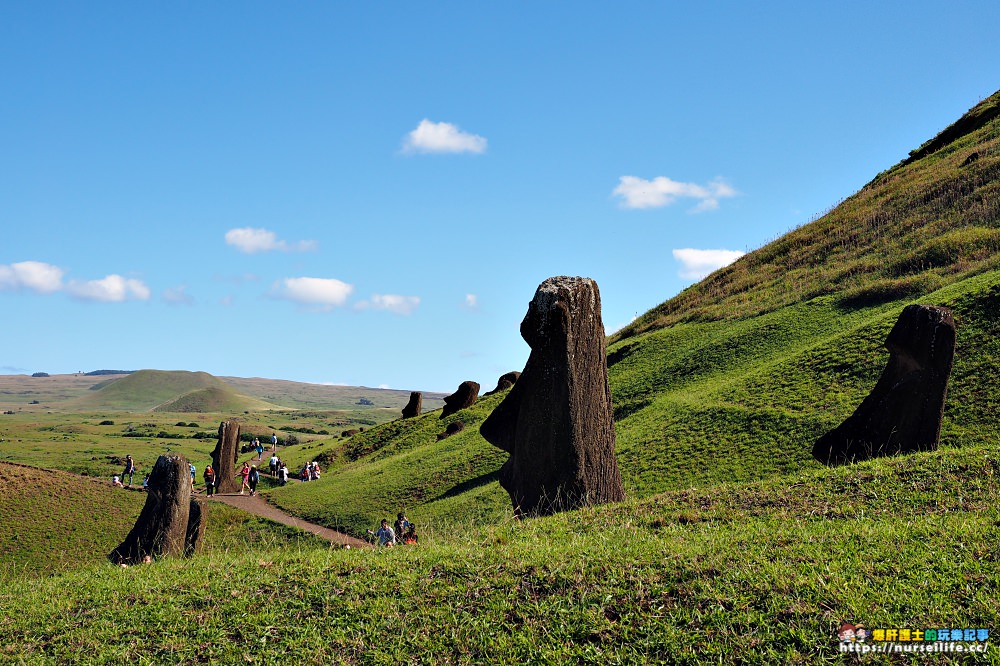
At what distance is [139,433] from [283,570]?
7369 cm

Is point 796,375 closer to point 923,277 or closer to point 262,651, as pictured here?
point 923,277

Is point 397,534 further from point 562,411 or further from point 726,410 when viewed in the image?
point 726,410

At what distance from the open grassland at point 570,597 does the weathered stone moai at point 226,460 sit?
84.7ft

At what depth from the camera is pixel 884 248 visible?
125 feet

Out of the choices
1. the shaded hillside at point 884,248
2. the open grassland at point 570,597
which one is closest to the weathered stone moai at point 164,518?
the open grassland at point 570,597

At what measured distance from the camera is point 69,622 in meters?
8.24

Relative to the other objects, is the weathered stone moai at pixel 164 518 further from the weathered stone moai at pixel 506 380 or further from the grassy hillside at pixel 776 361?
the weathered stone moai at pixel 506 380

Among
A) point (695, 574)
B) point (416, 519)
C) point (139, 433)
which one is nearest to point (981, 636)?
point (695, 574)

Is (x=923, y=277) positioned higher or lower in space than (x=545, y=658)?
higher

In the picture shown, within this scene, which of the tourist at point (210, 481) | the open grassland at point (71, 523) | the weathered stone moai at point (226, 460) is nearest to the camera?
the open grassland at point (71, 523)

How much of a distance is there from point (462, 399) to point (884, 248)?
2459 centimetres

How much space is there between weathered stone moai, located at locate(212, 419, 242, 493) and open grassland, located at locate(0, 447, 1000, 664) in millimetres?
25802

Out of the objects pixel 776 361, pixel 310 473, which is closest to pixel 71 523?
pixel 310 473

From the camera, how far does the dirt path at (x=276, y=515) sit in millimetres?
Result: 23469
